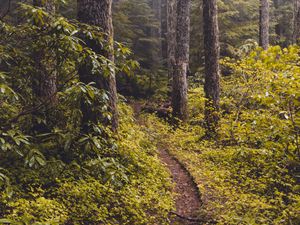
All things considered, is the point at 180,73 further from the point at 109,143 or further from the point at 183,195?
the point at 109,143

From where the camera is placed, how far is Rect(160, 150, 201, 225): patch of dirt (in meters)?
6.47

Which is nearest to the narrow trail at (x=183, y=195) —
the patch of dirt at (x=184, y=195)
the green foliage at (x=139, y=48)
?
the patch of dirt at (x=184, y=195)

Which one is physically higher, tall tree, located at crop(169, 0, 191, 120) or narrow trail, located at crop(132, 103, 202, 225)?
tall tree, located at crop(169, 0, 191, 120)

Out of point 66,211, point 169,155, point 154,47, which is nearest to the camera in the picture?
point 66,211

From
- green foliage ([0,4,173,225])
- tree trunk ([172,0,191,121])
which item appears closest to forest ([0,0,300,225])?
green foliage ([0,4,173,225])

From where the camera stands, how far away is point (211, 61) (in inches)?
452

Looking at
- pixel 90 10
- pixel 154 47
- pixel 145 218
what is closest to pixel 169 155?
pixel 145 218

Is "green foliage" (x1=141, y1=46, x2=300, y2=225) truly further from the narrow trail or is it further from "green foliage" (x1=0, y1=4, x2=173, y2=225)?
"green foliage" (x1=0, y1=4, x2=173, y2=225)

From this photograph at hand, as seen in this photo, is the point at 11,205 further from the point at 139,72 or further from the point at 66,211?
the point at 139,72

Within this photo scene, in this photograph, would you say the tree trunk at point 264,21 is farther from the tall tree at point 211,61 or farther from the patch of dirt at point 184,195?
the patch of dirt at point 184,195

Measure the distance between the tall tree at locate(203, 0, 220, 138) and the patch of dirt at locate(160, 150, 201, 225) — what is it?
2459mm

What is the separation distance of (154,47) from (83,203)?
2312 cm

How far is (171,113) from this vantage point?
570 inches

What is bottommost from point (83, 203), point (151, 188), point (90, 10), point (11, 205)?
point (151, 188)
